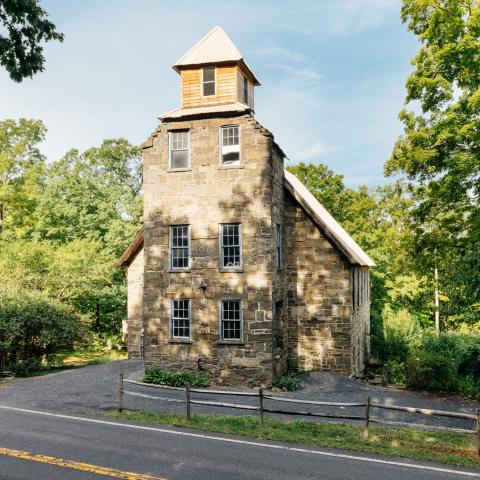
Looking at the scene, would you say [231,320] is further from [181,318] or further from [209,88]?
[209,88]

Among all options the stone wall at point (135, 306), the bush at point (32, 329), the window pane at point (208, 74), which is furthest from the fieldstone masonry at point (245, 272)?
the stone wall at point (135, 306)

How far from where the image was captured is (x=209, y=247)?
2081cm

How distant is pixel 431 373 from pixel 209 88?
15.1 m

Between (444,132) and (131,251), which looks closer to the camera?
(444,132)

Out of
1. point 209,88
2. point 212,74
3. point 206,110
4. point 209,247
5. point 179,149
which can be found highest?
point 212,74

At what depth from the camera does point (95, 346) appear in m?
34.5

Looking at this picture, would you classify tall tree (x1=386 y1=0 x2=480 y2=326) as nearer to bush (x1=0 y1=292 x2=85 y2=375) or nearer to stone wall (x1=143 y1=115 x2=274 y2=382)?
stone wall (x1=143 y1=115 x2=274 y2=382)

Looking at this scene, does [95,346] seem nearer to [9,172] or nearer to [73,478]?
[9,172]

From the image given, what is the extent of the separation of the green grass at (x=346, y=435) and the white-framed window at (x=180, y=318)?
244 inches

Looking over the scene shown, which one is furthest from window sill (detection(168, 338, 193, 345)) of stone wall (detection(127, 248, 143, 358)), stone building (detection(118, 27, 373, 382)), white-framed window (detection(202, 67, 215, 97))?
white-framed window (detection(202, 67, 215, 97))

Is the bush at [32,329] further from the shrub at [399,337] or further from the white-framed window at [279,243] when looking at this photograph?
the shrub at [399,337]

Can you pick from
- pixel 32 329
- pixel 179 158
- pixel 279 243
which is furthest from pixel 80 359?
pixel 279 243

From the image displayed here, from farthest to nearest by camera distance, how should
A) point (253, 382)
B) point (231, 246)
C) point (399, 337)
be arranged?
1. point (399, 337)
2. point (231, 246)
3. point (253, 382)

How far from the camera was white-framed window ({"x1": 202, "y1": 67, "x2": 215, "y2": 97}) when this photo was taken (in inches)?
861
